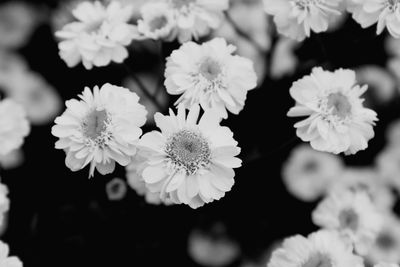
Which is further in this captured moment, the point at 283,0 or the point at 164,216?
the point at 164,216

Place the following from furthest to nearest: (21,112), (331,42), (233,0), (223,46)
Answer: (233,0), (331,42), (21,112), (223,46)

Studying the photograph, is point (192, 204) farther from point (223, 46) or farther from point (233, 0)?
point (233, 0)

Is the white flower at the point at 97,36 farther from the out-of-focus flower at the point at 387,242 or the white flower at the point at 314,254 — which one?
the out-of-focus flower at the point at 387,242

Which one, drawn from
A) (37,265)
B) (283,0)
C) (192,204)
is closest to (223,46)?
(283,0)

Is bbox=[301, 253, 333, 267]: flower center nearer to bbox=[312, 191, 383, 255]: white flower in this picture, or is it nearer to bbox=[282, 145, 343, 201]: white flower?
bbox=[312, 191, 383, 255]: white flower

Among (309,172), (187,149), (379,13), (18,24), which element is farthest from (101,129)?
(18,24)

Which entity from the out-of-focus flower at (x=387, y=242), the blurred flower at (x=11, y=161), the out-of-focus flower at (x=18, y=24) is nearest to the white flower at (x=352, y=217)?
the out-of-focus flower at (x=387, y=242)

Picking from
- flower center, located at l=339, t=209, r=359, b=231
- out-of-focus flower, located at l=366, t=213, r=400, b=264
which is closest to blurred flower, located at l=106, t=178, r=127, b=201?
flower center, located at l=339, t=209, r=359, b=231
